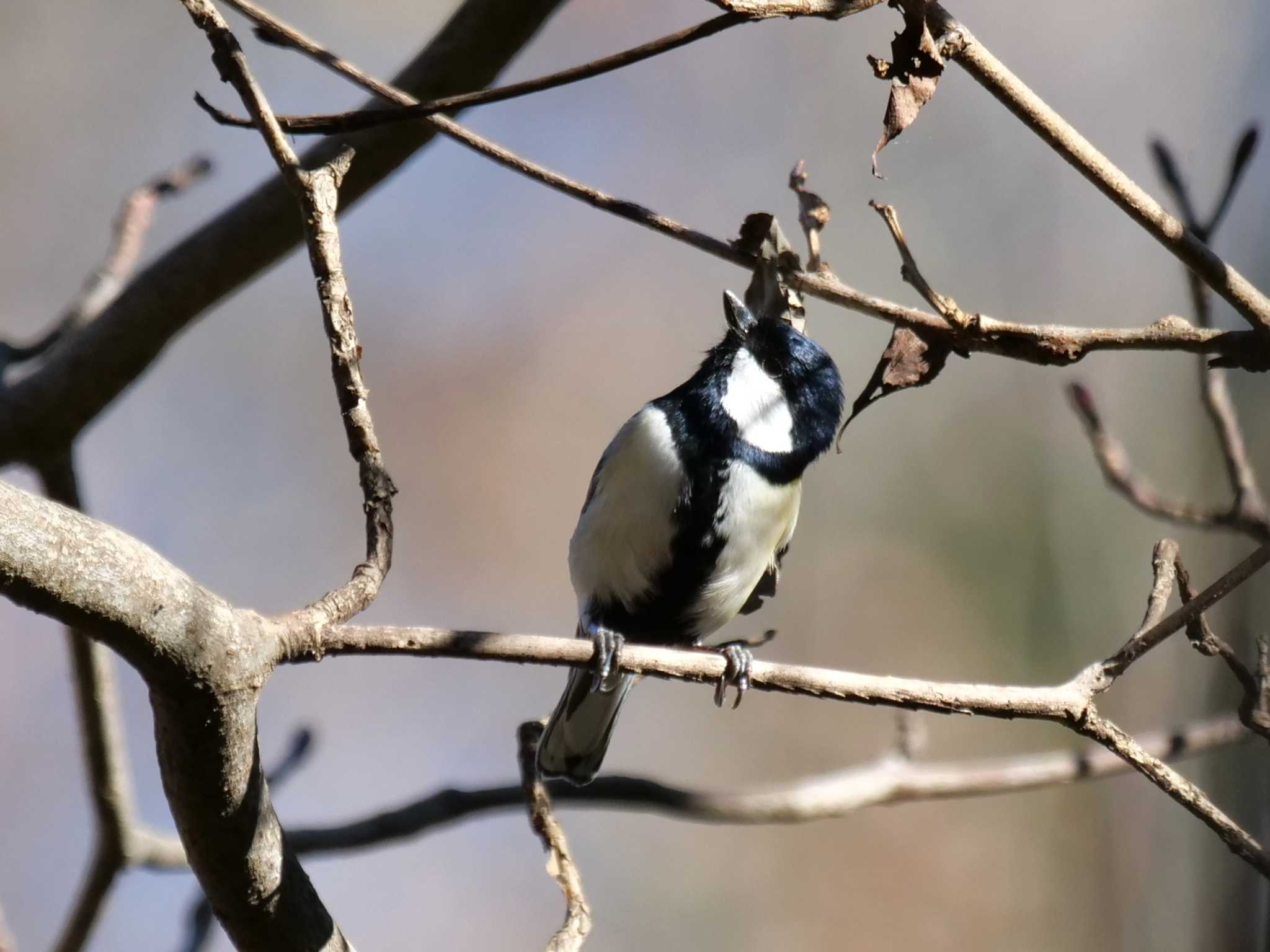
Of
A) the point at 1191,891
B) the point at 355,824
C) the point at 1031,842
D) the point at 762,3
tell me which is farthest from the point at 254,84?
the point at 1031,842

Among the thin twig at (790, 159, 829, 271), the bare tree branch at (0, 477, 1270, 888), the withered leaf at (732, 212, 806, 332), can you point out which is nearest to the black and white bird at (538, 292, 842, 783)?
the thin twig at (790, 159, 829, 271)

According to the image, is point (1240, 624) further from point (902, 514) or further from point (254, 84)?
point (902, 514)

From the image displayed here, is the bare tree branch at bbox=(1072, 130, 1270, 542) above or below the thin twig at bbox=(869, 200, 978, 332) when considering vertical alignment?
above

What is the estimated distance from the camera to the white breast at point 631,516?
2402mm

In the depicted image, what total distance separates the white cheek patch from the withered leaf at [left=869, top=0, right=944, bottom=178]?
1.15 m

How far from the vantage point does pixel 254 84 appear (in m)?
1.42

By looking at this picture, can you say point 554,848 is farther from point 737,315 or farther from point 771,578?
point 737,315

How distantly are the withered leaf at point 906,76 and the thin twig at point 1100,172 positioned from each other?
2 cm

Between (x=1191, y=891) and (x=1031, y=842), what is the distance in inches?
128

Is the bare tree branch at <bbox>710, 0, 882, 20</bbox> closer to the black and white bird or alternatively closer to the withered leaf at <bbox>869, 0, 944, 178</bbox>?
the withered leaf at <bbox>869, 0, 944, 178</bbox>

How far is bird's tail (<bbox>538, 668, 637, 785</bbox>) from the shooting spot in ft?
8.52

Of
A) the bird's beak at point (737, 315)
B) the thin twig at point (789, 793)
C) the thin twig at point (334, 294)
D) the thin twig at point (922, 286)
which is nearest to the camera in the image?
the thin twig at point (334, 294)

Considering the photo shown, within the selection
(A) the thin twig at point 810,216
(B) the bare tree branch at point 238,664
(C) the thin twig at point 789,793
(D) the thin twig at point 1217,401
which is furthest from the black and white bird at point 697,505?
(B) the bare tree branch at point 238,664

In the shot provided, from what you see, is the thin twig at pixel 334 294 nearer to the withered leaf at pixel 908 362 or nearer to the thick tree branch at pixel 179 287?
the withered leaf at pixel 908 362
